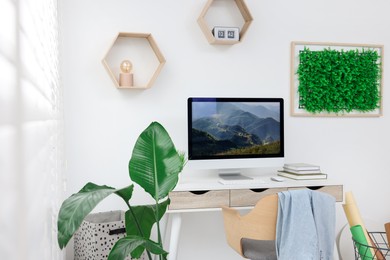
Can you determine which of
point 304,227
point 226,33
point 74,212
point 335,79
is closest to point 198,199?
point 304,227

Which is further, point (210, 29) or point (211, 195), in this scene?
point (210, 29)

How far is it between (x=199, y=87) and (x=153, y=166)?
4.49 feet

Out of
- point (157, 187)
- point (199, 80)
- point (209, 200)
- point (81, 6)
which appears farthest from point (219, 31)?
point (157, 187)

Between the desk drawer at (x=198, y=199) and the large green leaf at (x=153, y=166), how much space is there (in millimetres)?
709

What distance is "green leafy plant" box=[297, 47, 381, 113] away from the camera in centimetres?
324

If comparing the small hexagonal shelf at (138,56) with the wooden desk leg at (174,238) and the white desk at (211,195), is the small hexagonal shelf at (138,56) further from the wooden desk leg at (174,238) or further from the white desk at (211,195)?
the wooden desk leg at (174,238)

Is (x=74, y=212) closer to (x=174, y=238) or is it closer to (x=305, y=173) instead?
(x=174, y=238)

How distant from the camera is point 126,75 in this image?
2816mm

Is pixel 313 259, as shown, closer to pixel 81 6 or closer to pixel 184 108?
pixel 184 108

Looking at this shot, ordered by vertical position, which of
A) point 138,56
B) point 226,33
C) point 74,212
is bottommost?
point 74,212

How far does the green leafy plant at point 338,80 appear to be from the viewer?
3.24 metres

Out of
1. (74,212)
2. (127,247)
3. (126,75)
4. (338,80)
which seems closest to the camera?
(74,212)

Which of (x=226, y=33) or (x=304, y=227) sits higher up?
(x=226, y=33)

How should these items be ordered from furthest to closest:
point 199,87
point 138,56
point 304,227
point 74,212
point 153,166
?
point 199,87 → point 138,56 → point 304,227 → point 153,166 → point 74,212
